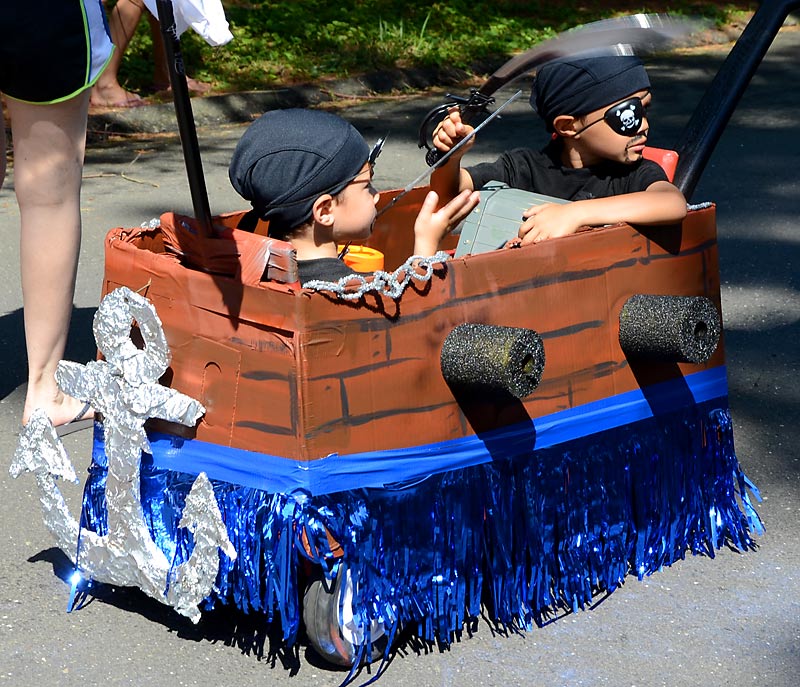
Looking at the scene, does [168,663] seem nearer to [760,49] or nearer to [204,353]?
[204,353]

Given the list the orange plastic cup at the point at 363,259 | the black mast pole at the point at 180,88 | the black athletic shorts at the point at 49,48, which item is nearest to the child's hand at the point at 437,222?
the orange plastic cup at the point at 363,259

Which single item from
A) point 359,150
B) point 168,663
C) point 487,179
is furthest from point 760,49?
point 168,663

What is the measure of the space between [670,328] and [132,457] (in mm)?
1071

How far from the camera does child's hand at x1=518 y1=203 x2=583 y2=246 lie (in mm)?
2684

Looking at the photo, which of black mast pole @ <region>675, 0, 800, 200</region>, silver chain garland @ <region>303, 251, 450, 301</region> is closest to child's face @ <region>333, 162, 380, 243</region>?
silver chain garland @ <region>303, 251, 450, 301</region>

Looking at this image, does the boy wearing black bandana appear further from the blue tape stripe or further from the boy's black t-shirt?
the boy's black t-shirt

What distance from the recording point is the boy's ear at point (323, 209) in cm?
255

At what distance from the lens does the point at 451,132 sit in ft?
10.1

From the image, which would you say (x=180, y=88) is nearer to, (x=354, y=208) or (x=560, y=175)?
(x=354, y=208)

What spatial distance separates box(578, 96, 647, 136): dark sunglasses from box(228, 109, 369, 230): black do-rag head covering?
29.8 inches

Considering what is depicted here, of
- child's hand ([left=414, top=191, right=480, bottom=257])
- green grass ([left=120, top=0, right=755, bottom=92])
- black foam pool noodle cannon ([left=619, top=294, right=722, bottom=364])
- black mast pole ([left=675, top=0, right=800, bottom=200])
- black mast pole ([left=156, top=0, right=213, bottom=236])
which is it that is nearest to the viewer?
black mast pole ([left=156, top=0, right=213, bottom=236])

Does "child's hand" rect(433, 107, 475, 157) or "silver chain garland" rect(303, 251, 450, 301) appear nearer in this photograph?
"silver chain garland" rect(303, 251, 450, 301)

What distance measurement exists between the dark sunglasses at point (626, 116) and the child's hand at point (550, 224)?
41cm

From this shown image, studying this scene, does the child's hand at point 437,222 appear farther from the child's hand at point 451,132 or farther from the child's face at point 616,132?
the child's face at point 616,132
